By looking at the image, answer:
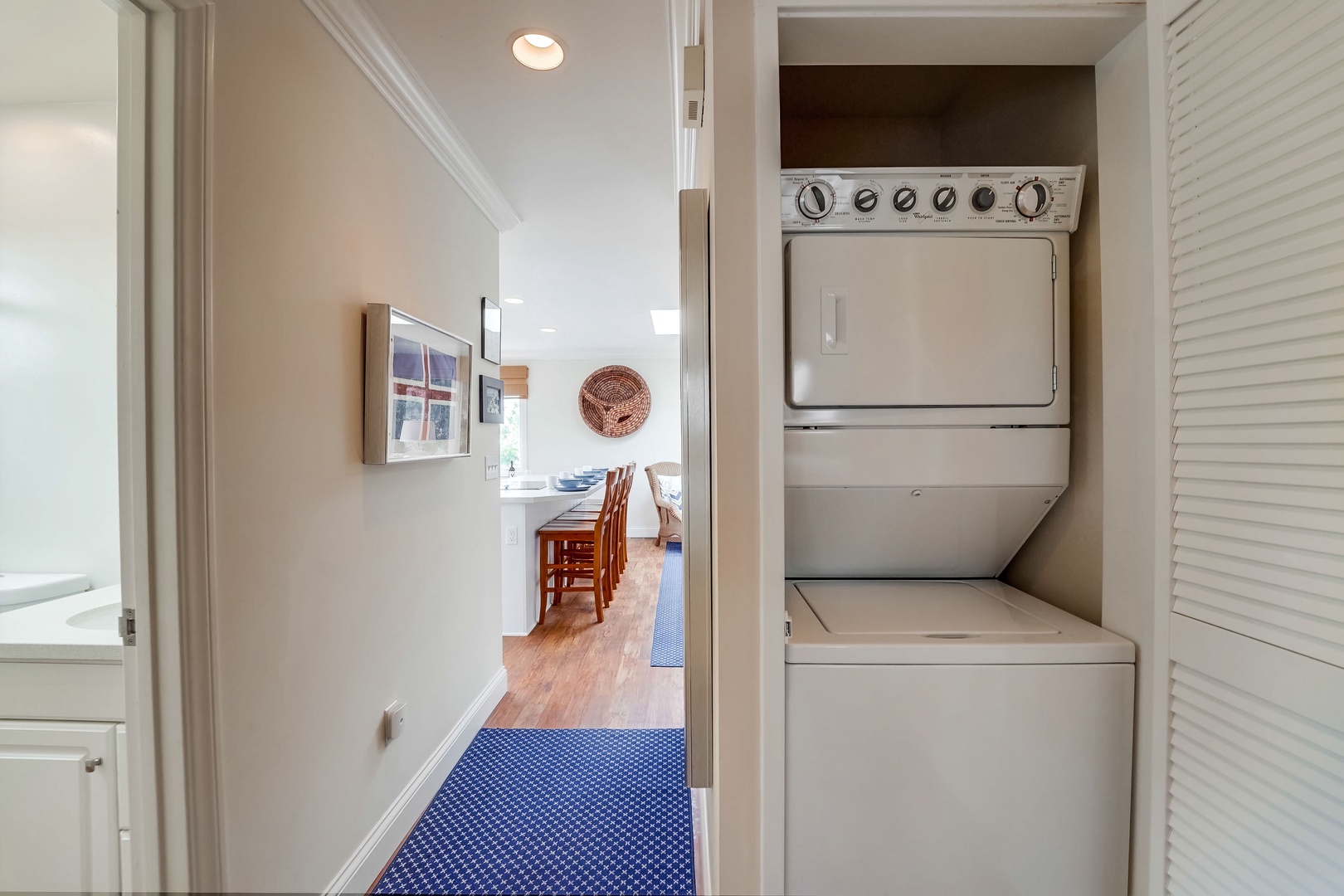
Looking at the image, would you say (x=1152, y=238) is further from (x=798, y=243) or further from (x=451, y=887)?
(x=451, y=887)

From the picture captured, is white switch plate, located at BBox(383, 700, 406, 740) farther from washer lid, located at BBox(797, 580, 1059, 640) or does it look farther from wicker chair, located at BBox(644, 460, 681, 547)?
wicker chair, located at BBox(644, 460, 681, 547)

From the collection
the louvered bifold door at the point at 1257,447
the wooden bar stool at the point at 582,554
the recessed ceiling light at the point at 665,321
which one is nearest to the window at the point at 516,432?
the recessed ceiling light at the point at 665,321

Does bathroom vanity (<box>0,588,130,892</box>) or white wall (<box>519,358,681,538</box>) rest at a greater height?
white wall (<box>519,358,681,538</box>)

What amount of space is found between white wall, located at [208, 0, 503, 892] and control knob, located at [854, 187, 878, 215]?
1.14 meters

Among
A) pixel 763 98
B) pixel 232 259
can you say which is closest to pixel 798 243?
pixel 763 98

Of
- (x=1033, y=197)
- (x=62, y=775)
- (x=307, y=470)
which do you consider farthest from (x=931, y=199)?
(x=62, y=775)

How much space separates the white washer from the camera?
838 mm

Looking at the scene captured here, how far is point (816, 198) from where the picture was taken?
3.14ft

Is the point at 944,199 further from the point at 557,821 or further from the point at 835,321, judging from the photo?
the point at 557,821

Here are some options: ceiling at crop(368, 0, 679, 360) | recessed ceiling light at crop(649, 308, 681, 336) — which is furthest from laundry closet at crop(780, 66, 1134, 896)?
recessed ceiling light at crop(649, 308, 681, 336)

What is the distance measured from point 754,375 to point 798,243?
0.89 feet

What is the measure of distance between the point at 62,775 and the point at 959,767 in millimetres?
1661

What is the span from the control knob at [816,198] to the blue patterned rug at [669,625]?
176 centimetres

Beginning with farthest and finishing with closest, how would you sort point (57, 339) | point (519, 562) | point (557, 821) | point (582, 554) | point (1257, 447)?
point (582, 554), point (519, 562), point (557, 821), point (57, 339), point (1257, 447)
